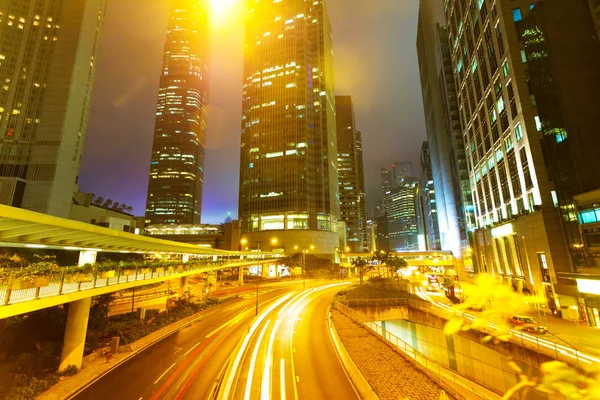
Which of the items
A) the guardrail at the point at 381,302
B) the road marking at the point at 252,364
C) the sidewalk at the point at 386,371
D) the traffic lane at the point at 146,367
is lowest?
the sidewalk at the point at 386,371

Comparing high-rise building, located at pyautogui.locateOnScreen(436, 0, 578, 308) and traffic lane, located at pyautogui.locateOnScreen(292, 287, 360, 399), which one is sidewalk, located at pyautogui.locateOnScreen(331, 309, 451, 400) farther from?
high-rise building, located at pyautogui.locateOnScreen(436, 0, 578, 308)

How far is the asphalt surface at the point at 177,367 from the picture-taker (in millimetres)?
17752

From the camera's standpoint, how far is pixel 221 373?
2067cm

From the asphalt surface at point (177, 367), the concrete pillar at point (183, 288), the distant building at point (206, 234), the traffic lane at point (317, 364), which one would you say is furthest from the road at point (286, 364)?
the distant building at point (206, 234)

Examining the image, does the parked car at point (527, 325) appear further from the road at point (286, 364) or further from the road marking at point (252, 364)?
the road marking at point (252, 364)

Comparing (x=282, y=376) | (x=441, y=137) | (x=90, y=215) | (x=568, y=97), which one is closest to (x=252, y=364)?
(x=282, y=376)

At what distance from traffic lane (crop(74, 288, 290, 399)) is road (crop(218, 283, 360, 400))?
4311mm

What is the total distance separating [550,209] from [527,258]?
30.7 feet

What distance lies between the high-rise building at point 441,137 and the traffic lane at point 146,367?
3764 inches

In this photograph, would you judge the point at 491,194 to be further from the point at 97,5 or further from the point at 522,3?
the point at 97,5

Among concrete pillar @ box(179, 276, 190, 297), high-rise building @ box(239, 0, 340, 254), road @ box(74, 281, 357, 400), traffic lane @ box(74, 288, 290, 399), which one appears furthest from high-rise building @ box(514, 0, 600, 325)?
high-rise building @ box(239, 0, 340, 254)

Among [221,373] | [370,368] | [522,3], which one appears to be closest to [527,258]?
[370,368]

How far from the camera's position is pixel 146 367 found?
21500 mm

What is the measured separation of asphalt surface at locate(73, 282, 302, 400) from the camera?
17.8 m
